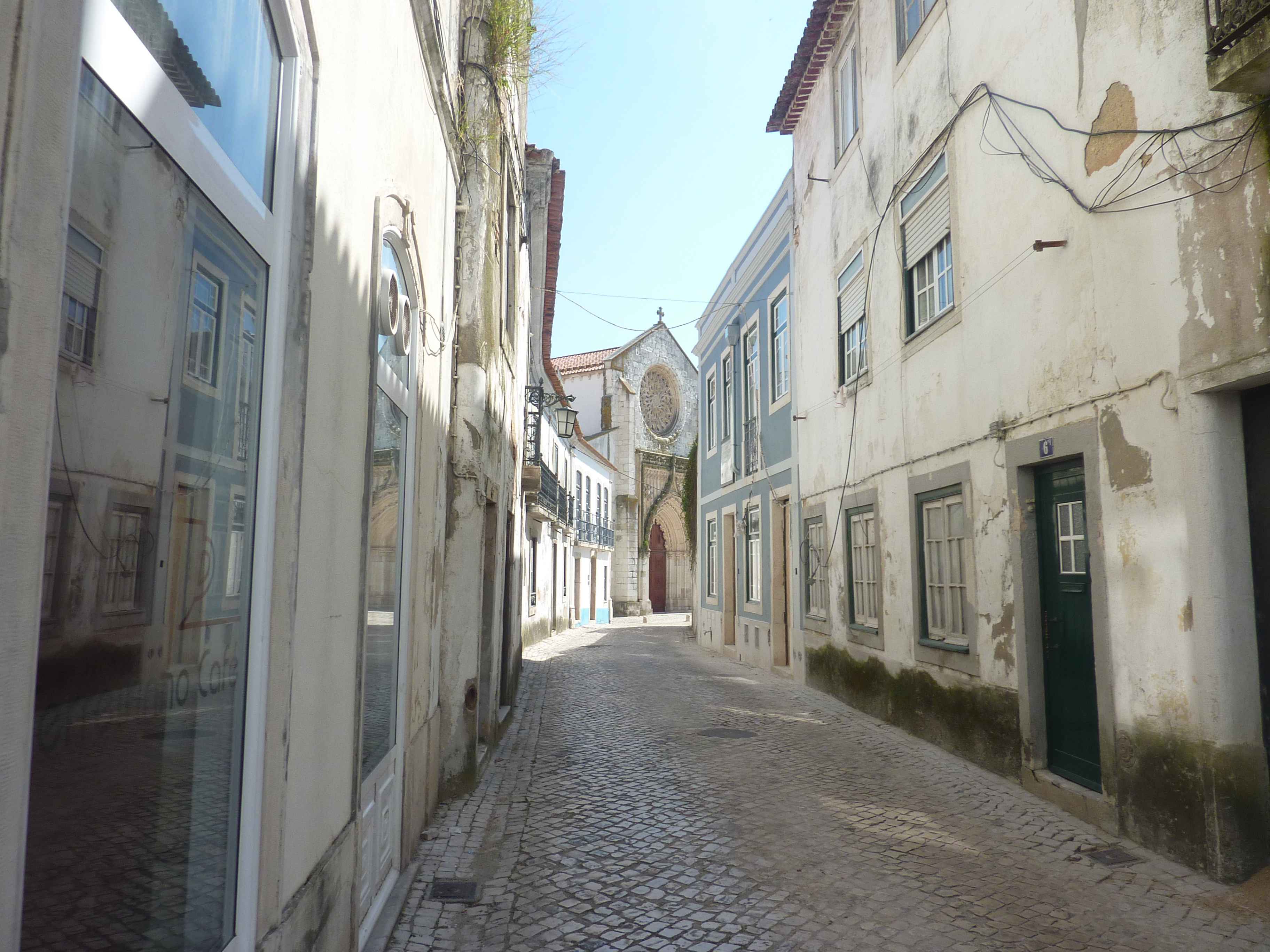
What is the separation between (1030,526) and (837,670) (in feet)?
15.9

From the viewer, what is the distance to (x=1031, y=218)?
21.8ft

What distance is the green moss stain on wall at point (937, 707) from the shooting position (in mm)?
6781

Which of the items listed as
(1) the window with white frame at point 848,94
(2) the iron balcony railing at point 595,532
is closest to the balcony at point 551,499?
(2) the iron balcony railing at point 595,532

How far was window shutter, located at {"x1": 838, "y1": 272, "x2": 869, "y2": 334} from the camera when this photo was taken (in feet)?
34.6

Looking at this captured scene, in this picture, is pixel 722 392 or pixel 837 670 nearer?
pixel 837 670

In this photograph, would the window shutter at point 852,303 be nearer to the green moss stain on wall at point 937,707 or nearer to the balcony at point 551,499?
the green moss stain on wall at point 937,707

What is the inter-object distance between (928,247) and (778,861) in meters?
6.15

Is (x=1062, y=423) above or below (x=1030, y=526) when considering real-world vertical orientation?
above

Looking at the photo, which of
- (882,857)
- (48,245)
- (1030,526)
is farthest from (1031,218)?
(48,245)

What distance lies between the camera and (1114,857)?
16.0 ft

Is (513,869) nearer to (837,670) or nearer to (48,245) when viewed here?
(48,245)

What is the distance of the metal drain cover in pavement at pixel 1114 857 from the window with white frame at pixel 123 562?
4.91 m

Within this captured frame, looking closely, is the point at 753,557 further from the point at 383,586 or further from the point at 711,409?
the point at 383,586

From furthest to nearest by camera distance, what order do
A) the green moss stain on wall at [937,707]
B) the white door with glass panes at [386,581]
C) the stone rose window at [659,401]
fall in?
the stone rose window at [659,401], the green moss stain on wall at [937,707], the white door with glass panes at [386,581]
